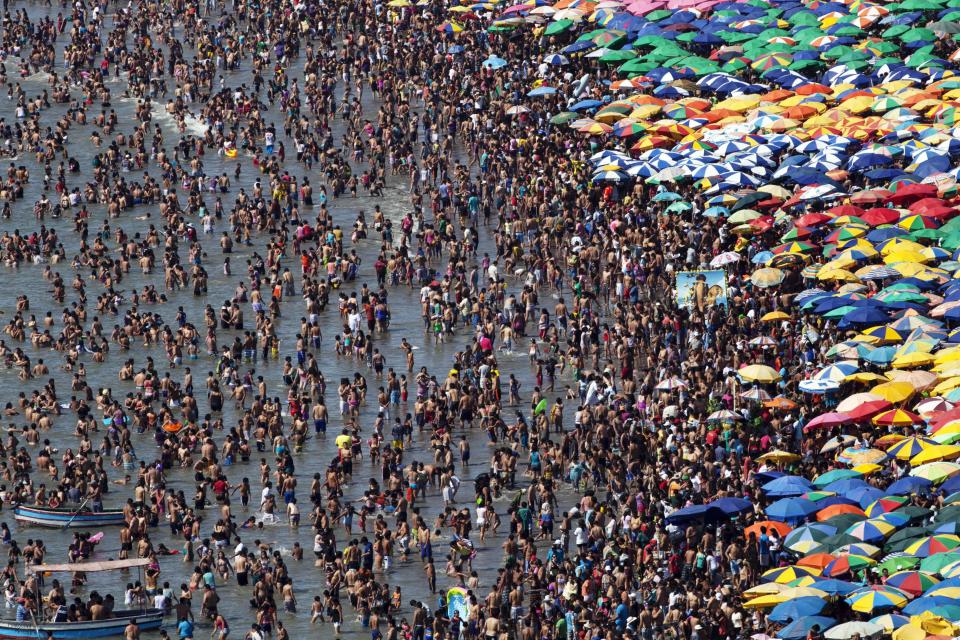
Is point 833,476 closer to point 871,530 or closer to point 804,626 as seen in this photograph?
point 871,530

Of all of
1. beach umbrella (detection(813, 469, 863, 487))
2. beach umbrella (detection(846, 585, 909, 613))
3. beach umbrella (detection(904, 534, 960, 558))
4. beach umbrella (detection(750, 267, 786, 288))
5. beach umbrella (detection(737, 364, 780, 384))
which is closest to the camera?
beach umbrella (detection(846, 585, 909, 613))

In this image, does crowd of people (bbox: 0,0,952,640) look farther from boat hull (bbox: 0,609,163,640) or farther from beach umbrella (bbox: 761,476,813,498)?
beach umbrella (bbox: 761,476,813,498)

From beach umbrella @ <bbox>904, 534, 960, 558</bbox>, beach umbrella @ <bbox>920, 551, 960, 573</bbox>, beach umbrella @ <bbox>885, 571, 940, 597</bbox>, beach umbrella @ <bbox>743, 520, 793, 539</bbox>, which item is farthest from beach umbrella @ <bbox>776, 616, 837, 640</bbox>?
beach umbrella @ <bbox>743, 520, 793, 539</bbox>

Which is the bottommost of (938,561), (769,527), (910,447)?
(769,527)

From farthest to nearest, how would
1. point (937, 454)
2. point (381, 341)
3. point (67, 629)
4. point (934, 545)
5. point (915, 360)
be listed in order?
point (381, 341), point (915, 360), point (67, 629), point (937, 454), point (934, 545)

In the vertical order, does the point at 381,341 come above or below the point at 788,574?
below

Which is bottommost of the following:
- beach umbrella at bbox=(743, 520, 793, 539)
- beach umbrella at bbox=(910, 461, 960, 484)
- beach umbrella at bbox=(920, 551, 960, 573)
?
beach umbrella at bbox=(743, 520, 793, 539)

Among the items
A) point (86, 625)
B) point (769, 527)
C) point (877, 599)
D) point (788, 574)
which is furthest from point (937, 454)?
point (86, 625)
